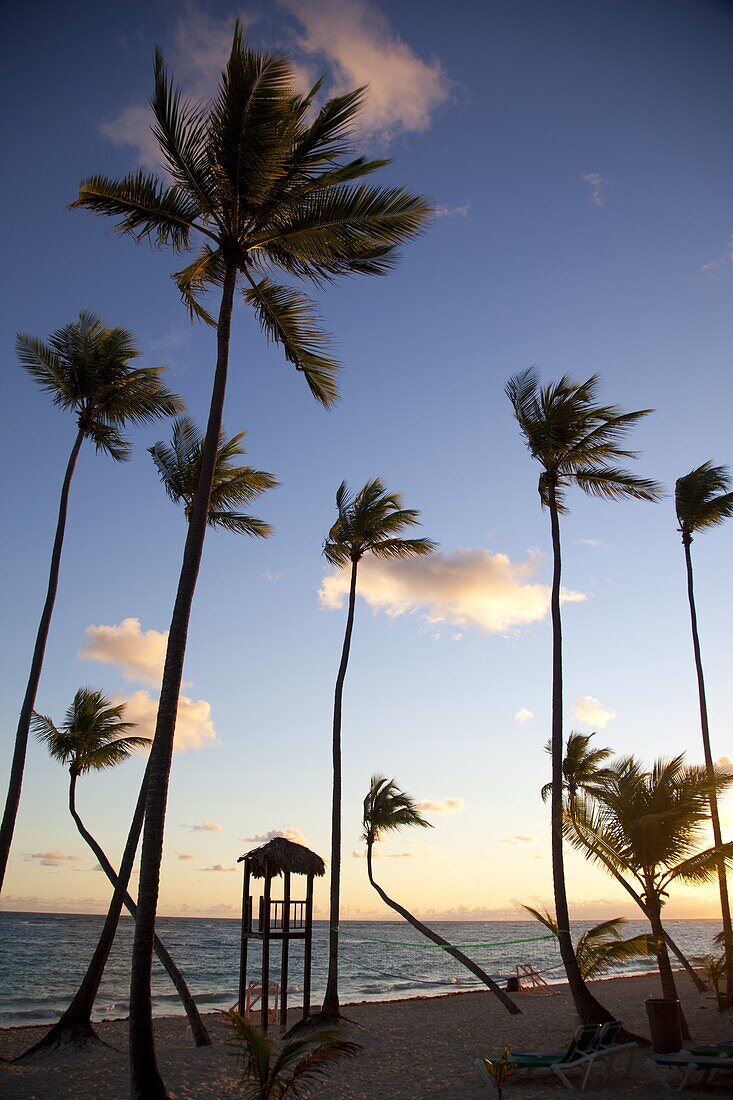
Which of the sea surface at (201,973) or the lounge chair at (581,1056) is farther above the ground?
the lounge chair at (581,1056)

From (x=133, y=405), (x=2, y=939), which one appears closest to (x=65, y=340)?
(x=133, y=405)

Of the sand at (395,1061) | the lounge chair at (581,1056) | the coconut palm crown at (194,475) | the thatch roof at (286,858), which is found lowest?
the sand at (395,1061)

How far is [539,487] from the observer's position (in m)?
15.8

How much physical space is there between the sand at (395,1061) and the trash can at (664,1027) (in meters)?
0.46

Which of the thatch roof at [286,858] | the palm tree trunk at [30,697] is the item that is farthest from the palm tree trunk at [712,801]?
the palm tree trunk at [30,697]

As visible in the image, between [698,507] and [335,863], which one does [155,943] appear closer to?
[335,863]

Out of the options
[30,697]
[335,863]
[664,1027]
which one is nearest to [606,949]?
[664,1027]

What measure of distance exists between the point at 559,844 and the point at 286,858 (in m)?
6.62

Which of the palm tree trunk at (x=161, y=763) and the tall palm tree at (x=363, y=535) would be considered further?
the tall palm tree at (x=363, y=535)

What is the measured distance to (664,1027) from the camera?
34.9ft

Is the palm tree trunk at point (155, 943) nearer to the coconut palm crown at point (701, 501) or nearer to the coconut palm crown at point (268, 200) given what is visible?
the coconut palm crown at point (268, 200)

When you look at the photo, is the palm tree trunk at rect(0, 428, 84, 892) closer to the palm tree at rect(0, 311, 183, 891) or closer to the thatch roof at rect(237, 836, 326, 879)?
the palm tree at rect(0, 311, 183, 891)

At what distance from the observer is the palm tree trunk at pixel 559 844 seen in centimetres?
1202

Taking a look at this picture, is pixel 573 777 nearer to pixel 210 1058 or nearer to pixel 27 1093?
pixel 210 1058
